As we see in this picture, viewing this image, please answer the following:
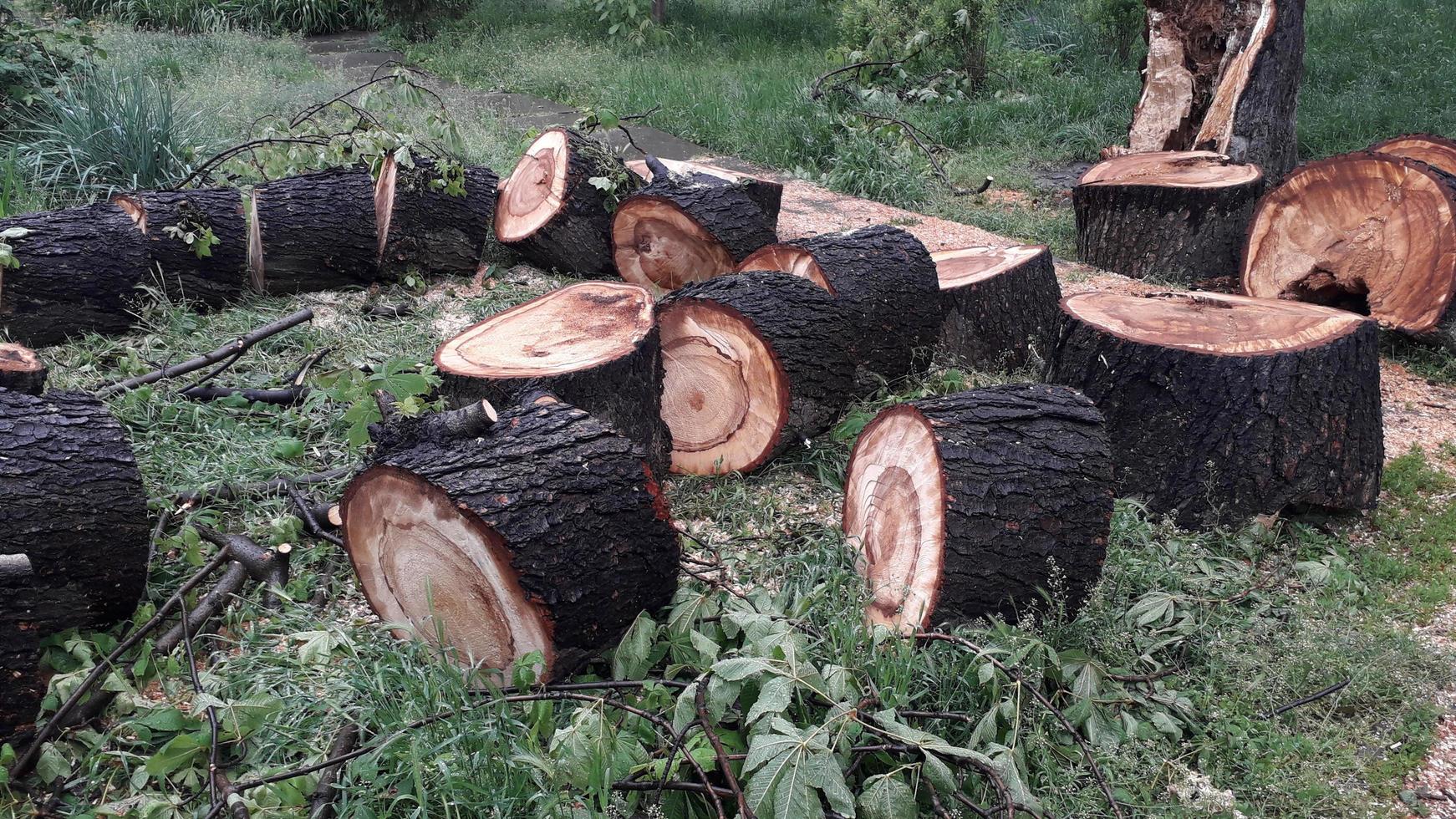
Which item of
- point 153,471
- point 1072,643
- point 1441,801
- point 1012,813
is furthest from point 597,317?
point 1441,801

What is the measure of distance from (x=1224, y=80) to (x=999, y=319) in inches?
138

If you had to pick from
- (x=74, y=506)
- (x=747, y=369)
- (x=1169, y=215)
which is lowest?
(x=74, y=506)

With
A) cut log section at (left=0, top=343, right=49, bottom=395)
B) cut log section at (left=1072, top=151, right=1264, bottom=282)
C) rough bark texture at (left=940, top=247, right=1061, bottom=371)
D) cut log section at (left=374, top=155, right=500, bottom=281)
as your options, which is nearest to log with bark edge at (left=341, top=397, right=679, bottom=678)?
cut log section at (left=0, top=343, right=49, bottom=395)

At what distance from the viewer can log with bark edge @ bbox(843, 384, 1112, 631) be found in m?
2.72

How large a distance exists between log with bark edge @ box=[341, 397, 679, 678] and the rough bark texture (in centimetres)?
225

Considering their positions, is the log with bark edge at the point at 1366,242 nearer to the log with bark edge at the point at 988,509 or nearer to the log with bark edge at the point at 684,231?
the log with bark edge at the point at 684,231

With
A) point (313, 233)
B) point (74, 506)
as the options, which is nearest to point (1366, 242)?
point (313, 233)

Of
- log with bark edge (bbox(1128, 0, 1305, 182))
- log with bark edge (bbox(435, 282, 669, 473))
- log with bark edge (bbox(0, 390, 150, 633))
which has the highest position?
log with bark edge (bbox(1128, 0, 1305, 182))

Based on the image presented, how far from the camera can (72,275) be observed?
4.64 metres

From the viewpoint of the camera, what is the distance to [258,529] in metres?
3.34

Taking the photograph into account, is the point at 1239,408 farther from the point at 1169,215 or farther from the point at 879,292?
the point at 1169,215

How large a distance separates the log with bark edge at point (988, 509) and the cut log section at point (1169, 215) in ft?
10.6

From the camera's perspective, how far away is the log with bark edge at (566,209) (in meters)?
5.71

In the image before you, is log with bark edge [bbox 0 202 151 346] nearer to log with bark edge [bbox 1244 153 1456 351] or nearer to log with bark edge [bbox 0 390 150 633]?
log with bark edge [bbox 0 390 150 633]
